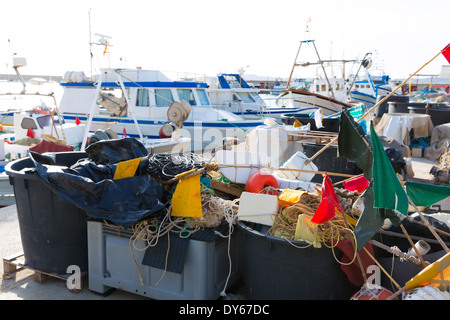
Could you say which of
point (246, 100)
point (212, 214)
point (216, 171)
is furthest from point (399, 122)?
point (246, 100)

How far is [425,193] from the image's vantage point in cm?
260

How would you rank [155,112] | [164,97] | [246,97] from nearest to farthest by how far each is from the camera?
[155,112] < [164,97] < [246,97]

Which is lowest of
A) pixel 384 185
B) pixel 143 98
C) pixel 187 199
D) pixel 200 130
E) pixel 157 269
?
pixel 157 269

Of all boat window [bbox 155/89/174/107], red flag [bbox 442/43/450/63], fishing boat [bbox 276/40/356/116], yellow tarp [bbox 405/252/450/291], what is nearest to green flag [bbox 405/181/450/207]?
yellow tarp [bbox 405/252/450/291]

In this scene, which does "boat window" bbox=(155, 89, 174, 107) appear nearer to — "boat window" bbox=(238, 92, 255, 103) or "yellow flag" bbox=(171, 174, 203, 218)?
"boat window" bbox=(238, 92, 255, 103)

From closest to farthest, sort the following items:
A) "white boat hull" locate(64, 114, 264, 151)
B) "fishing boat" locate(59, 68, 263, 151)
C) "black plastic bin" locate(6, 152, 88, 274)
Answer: "black plastic bin" locate(6, 152, 88, 274), "fishing boat" locate(59, 68, 263, 151), "white boat hull" locate(64, 114, 264, 151)

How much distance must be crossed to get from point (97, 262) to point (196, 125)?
10.6 metres

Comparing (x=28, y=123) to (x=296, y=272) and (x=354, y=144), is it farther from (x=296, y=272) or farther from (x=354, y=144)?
(x=354, y=144)

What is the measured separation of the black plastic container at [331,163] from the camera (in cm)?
529

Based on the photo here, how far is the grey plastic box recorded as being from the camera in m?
2.88

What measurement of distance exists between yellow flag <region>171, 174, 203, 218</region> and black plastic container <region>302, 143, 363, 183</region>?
2564 mm

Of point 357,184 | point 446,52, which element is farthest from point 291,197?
point 446,52

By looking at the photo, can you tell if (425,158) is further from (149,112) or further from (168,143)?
(149,112)

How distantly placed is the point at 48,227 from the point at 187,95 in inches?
445
